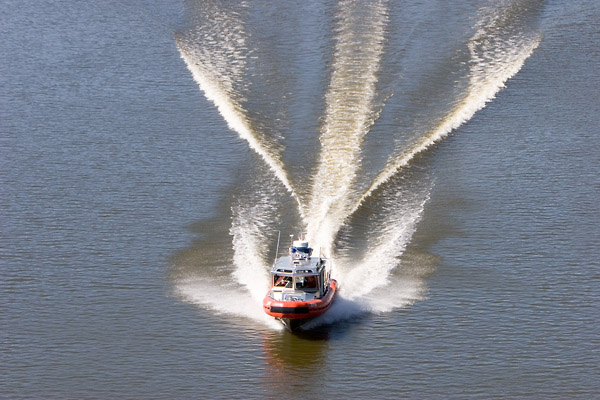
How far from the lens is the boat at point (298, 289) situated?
31406mm

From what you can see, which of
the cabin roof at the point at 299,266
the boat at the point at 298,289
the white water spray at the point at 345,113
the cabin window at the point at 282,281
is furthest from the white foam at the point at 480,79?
the cabin window at the point at 282,281

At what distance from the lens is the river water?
99.8 ft

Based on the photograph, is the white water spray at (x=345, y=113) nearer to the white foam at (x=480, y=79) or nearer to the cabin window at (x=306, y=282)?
the white foam at (x=480, y=79)

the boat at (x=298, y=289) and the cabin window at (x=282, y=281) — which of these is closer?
the boat at (x=298, y=289)

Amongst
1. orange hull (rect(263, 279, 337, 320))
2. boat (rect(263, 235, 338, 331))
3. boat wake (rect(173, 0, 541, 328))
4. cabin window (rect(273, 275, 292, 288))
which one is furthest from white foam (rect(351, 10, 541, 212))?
orange hull (rect(263, 279, 337, 320))

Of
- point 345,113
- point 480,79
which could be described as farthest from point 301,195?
point 480,79

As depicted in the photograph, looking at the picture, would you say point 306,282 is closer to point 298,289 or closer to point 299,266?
point 298,289

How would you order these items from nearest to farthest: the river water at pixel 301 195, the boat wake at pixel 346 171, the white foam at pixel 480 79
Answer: the river water at pixel 301 195 → the boat wake at pixel 346 171 → the white foam at pixel 480 79

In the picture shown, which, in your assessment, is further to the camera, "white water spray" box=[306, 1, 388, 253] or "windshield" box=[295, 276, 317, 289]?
"white water spray" box=[306, 1, 388, 253]

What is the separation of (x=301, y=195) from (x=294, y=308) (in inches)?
343

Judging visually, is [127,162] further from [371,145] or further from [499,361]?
[499,361]

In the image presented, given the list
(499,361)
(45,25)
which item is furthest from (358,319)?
(45,25)

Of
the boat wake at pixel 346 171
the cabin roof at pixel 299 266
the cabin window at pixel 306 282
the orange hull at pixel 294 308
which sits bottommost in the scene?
the orange hull at pixel 294 308

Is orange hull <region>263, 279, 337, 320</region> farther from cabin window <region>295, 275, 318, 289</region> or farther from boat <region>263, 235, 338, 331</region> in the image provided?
cabin window <region>295, 275, 318, 289</region>
